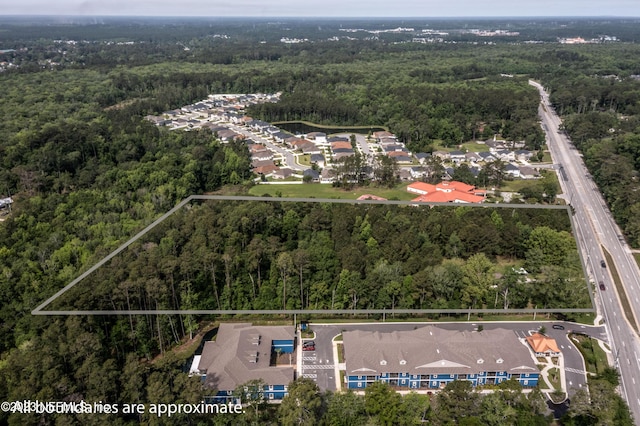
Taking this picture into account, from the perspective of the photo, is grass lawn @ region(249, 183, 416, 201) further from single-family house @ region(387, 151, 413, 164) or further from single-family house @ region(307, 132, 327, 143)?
single-family house @ region(307, 132, 327, 143)

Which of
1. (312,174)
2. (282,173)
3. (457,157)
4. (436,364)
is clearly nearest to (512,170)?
(457,157)

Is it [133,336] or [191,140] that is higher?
[191,140]

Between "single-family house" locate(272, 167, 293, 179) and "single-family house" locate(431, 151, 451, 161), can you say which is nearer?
"single-family house" locate(272, 167, 293, 179)

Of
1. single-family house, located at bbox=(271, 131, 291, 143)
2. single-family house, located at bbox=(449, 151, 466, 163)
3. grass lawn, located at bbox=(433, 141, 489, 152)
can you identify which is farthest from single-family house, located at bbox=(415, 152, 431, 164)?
single-family house, located at bbox=(271, 131, 291, 143)

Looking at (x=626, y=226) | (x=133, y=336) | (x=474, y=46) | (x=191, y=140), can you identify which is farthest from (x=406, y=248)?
(x=474, y=46)

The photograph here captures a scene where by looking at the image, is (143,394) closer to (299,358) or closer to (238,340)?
(238,340)

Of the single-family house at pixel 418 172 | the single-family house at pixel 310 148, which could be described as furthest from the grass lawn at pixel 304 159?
the single-family house at pixel 418 172
